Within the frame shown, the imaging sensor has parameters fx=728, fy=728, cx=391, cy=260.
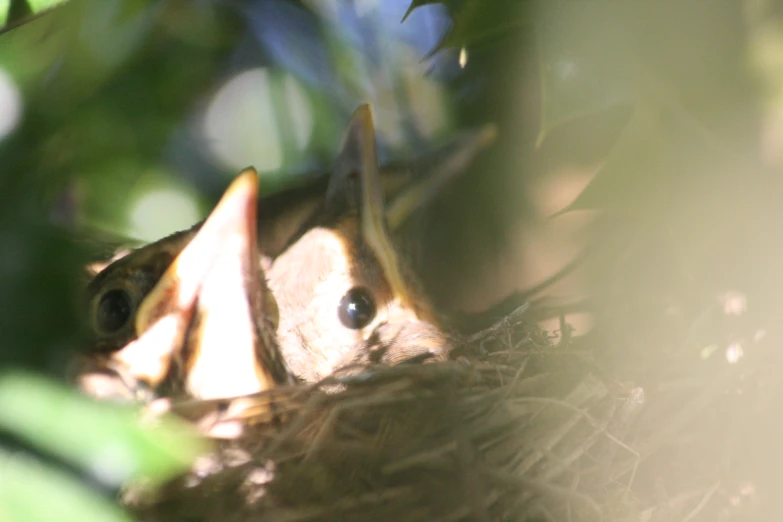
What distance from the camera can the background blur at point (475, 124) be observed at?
573 millimetres

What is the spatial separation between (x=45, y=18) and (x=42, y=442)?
1.05 feet

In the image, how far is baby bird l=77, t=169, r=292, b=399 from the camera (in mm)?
636

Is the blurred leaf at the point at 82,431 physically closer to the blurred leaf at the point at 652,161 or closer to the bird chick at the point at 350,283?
the bird chick at the point at 350,283

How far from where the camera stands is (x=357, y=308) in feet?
2.71

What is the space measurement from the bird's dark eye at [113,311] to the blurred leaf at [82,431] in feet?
0.53

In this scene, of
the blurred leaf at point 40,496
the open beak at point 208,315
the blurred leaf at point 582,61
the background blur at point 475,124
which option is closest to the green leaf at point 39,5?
the background blur at point 475,124

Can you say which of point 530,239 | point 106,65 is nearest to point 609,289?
point 530,239

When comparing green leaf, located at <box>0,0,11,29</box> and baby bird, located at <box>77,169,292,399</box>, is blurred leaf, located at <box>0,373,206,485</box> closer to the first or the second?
baby bird, located at <box>77,169,292,399</box>

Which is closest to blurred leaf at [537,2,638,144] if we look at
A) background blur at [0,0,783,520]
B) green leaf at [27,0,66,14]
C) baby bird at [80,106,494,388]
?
background blur at [0,0,783,520]

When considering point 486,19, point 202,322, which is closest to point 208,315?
point 202,322

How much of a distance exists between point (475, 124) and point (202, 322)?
409 millimetres

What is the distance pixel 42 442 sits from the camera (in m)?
0.45

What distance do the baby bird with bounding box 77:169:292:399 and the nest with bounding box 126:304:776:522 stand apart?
0.06 meters

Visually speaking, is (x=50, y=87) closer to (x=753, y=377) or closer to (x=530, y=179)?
(x=530, y=179)
